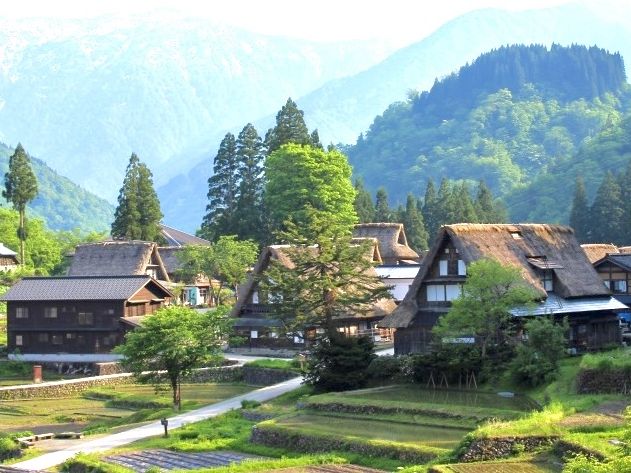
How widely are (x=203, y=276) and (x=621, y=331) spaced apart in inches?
1512

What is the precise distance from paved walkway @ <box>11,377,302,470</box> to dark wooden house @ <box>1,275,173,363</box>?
50.1ft

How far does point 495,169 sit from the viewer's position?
179875 mm

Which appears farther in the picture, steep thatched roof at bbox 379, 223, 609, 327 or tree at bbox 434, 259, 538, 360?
steep thatched roof at bbox 379, 223, 609, 327

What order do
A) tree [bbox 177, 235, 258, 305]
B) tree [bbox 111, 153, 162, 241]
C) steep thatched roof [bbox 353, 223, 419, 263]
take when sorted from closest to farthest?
tree [bbox 177, 235, 258, 305] < steep thatched roof [bbox 353, 223, 419, 263] < tree [bbox 111, 153, 162, 241]

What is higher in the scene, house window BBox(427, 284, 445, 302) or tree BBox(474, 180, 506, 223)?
tree BBox(474, 180, 506, 223)

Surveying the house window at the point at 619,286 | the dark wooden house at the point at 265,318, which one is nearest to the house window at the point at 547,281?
the house window at the point at 619,286

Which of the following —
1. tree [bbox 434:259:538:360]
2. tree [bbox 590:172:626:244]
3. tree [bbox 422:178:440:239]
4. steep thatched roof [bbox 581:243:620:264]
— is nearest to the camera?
tree [bbox 434:259:538:360]

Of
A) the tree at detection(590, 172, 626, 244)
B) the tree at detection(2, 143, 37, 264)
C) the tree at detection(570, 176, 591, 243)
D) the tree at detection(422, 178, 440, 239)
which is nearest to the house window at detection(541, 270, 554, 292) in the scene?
the tree at detection(2, 143, 37, 264)

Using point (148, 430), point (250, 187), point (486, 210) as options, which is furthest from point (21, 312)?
point (486, 210)

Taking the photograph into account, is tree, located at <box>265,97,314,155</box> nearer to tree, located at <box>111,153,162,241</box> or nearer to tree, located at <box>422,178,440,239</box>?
tree, located at <box>111,153,162,241</box>

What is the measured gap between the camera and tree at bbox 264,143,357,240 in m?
69.6

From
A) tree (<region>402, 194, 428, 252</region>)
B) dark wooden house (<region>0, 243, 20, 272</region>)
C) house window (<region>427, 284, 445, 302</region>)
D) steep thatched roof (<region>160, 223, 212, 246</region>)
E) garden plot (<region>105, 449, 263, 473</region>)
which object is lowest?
garden plot (<region>105, 449, 263, 473</region>)

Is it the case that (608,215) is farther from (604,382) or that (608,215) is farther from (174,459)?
(174,459)

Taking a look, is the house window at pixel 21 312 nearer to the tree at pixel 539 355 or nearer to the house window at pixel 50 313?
the house window at pixel 50 313
